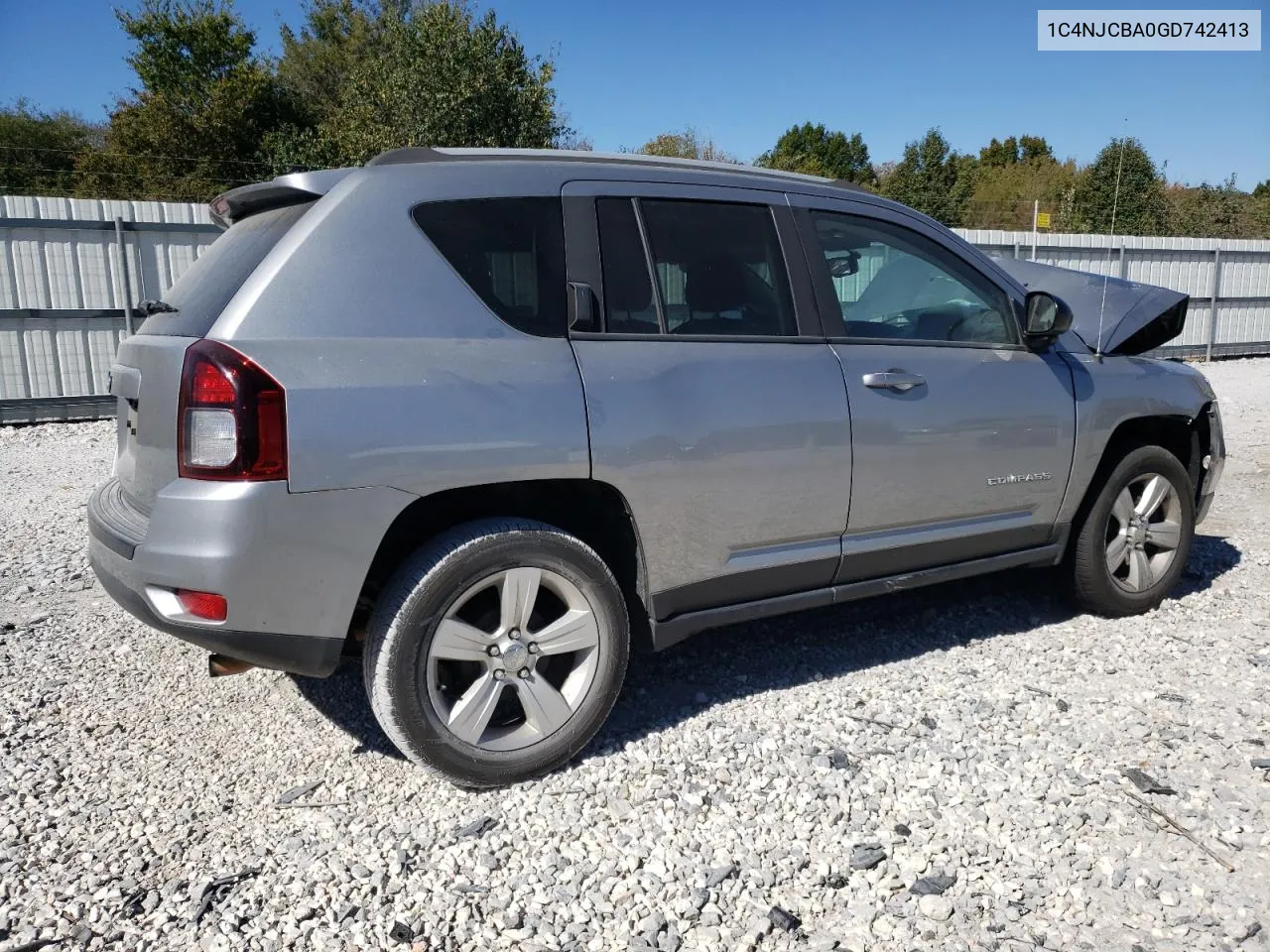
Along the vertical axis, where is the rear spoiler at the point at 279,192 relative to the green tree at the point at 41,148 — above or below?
below

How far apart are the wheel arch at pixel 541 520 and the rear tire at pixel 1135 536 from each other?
7.31 ft

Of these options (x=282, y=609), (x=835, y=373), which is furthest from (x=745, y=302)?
(x=282, y=609)

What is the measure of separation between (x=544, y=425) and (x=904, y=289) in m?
1.77

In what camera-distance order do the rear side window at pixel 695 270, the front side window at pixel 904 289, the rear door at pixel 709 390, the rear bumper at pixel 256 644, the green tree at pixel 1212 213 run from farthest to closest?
the green tree at pixel 1212 213 < the front side window at pixel 904 289 < the rear side window at pixel 695 270 < the rear door at pixel 709 390 < the rear bumper at pixel 256 644

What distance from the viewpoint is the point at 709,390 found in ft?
10.2

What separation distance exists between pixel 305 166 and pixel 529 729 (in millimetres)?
27123

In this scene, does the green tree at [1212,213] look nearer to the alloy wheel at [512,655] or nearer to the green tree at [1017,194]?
the green tree at [1017,194]

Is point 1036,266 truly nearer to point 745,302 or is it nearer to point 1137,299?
point 1137,299

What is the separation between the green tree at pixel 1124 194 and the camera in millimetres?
10641

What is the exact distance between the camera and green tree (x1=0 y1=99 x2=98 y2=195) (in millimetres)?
28359

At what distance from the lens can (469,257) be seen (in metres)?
2.85

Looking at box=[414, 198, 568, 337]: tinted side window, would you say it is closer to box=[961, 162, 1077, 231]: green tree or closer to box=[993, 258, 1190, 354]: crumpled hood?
box=[993, 258, 1190, 354]: crumpled hood

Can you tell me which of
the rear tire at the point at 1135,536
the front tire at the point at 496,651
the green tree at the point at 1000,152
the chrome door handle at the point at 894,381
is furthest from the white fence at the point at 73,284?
the green tree at the point at 1000,152

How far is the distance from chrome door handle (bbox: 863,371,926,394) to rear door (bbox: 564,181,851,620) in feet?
0.45
